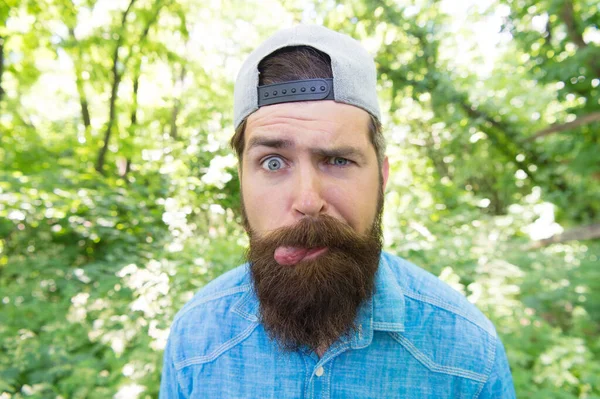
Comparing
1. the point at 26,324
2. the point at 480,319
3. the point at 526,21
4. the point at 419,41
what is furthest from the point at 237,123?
the point at 419,41

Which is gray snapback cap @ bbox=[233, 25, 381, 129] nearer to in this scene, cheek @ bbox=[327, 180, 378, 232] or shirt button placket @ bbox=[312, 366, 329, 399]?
cheek @ bbox=[327, 180, 378, 232]

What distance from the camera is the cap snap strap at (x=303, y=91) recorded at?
1.18 metres

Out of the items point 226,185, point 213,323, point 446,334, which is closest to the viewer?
point 446,334

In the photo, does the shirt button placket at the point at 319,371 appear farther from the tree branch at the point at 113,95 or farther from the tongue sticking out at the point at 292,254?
the tree branch at the point at 113,95

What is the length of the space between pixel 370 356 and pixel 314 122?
30.2 inches

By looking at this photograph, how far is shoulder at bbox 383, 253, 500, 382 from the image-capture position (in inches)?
48.8

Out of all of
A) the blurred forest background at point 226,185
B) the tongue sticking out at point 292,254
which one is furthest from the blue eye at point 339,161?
the blurred forest background at point 226,185

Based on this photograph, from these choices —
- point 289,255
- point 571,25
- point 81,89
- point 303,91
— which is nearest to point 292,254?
point 289,255

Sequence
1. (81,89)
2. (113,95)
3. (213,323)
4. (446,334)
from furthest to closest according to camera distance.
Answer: (81,89) < (113,95) < (213,323) < (446,334)

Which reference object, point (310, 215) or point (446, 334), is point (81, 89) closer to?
point (310, 215)

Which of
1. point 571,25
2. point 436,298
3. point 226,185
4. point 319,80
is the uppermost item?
point 571,25

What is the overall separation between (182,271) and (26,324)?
4.57ft

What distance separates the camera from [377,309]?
1.29 meters

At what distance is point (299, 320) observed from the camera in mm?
1271
